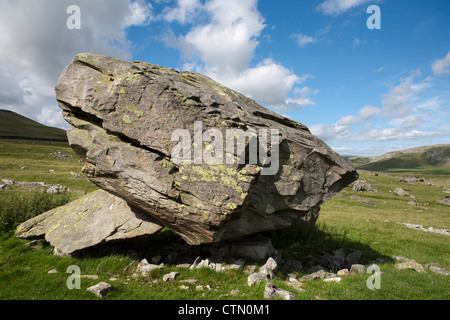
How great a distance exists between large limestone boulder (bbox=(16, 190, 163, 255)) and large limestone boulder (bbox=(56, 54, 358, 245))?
1511 millimetres

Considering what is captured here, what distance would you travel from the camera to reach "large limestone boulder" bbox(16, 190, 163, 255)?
1209 centimetres

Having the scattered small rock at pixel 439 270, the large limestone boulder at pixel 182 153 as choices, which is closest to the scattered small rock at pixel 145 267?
the large limestone boulder at pixel 182 153

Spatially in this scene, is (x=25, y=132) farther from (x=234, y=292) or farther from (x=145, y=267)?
(x=234, y=292)

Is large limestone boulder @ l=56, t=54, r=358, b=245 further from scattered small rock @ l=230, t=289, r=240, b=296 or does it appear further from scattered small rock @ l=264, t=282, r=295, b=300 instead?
scattered small rock @ l=264, t=282, r=295, b=300

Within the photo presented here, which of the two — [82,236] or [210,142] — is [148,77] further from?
[82,236]

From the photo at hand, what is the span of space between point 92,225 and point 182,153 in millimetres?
6662

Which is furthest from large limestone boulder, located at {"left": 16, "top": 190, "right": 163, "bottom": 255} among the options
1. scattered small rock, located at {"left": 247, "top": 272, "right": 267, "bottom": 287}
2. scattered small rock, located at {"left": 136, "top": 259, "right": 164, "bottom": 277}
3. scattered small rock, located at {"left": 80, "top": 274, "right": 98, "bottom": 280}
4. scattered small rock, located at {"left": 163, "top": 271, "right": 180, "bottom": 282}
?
scattered small rock, located at {"left": 247, "top": 272, "right": 267, "bottom": 287}

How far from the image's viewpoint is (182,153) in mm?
10680

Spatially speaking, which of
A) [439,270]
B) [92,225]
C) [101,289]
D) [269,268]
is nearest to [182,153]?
[101,289]

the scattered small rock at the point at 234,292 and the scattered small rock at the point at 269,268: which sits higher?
the scattered small rock at the point at 269,268

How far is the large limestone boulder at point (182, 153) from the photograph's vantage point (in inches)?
410

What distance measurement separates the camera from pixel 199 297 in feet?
31.0

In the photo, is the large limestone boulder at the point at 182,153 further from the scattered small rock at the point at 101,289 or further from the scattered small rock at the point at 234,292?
the scattered small rock at the point at 101,289

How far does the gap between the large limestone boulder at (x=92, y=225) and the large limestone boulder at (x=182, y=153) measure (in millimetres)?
1511
